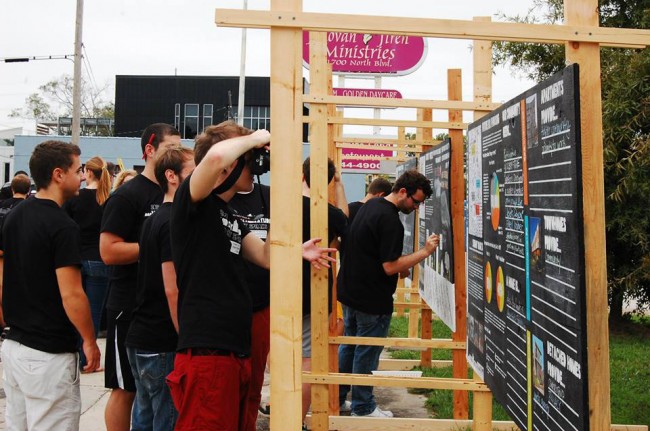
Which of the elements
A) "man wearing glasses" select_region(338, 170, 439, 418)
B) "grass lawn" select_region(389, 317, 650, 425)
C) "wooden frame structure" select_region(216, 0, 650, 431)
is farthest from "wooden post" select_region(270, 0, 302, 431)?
"grass lawn" select_region(389, 317, 650, 425)

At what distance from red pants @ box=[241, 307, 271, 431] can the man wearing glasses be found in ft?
4.40

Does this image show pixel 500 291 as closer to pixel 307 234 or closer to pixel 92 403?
pixel 307 234

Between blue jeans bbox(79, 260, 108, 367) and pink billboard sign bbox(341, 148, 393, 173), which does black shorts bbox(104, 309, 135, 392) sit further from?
pink billboard sign bbox(341, 148, 393, 173)

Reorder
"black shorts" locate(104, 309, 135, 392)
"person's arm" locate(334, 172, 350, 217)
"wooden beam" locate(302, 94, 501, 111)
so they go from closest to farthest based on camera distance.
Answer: "black shorts" locate(104, 309, 135, 392) → "wooden beam" locate(302, 94, 501, 111) → "person's arm" locate(334, 172, 350, 217)

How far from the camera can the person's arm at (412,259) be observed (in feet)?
16.4

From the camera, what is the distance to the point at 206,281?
2.95 metres

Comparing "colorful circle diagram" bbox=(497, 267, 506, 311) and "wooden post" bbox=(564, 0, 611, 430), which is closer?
"wooden post" bbox=(564, 0, 611, 430)

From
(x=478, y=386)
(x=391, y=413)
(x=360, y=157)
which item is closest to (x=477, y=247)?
(x=478, y=386)

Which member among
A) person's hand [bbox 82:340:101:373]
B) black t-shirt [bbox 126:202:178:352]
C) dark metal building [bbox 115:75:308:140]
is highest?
dark metal building [bbox 115:75:308:140]

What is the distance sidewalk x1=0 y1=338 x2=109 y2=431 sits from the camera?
5.57m

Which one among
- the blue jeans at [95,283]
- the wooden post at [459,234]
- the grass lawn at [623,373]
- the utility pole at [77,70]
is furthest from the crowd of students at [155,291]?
the utility pole at [77,70]

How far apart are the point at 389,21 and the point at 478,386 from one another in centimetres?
220

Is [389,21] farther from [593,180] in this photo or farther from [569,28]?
[593,180]

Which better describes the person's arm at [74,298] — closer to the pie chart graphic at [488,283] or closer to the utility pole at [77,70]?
the pie chart graphic at [488,283]
